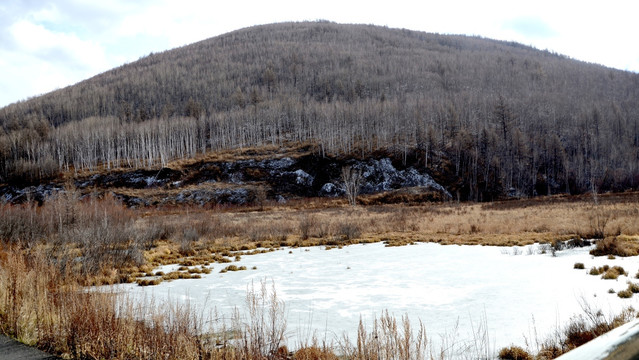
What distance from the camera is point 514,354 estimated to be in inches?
234

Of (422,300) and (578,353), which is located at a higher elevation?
(578,353)

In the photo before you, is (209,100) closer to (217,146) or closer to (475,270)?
(217,146)

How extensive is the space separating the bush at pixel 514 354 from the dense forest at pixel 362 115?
64546 mm

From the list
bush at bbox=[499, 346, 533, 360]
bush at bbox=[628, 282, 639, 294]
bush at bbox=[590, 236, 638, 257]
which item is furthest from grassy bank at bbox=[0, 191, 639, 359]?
bush at bbox=[628, 282, 639, 294]

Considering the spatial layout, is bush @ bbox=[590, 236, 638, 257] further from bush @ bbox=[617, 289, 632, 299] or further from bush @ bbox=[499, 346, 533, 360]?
bush @ bbox=[499, 346, 533, 360]

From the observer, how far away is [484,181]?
71.4 m

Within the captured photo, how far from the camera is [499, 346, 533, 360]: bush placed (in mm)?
5926

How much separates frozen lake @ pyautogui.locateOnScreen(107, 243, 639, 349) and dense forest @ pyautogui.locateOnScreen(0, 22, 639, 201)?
56.0 m

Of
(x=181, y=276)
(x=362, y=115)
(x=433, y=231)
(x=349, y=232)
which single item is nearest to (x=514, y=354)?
(x=181, y=276)

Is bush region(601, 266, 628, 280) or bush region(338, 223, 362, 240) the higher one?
bush region(601, 266, 628, 280)

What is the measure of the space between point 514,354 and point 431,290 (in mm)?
4750

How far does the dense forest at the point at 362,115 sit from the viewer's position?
76312 mm

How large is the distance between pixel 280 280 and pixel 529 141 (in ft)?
285

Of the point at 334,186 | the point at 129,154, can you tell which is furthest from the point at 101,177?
the point at 334,186
